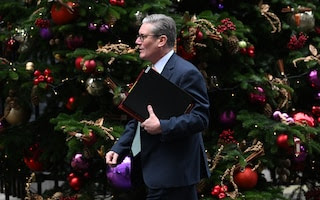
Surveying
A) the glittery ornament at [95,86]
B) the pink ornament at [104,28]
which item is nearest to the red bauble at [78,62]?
the glittery ornament at [95,86]

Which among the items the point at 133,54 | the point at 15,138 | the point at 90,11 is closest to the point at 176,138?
the point at 133,54

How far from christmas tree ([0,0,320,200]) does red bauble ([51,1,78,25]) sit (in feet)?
0.03

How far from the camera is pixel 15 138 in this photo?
5.89 metres

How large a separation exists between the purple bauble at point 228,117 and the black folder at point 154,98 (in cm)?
214

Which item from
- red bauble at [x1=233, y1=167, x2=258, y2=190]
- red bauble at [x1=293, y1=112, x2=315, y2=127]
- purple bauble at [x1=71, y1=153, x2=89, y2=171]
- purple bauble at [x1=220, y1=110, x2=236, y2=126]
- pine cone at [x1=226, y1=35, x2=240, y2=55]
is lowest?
red bauble at [x1=233, y1=167, x2=258, y2=190]

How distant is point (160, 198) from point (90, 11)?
77.1 inches

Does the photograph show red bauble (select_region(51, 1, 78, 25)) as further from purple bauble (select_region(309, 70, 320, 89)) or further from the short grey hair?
purple bauble (select_region(309, 70, 320, 89))

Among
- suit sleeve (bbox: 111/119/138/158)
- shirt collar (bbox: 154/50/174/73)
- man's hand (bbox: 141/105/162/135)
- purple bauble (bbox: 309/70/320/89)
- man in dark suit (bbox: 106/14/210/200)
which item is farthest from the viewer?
purple bauble (bbox: 309/70/320/89)

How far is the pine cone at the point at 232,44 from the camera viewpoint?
18.0 ft

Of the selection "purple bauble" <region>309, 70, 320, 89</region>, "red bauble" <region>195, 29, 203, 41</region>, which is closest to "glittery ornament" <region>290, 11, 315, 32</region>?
"purple bauble" <region>309, 70, 320, 89</region>

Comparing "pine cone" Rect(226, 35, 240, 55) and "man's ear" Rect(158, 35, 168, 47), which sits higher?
"pine cone" Rect(226, 35, 240, 55)

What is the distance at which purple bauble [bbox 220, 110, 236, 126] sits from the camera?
587 centimetres

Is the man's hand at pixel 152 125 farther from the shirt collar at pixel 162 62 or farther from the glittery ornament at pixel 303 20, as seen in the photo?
the glittery ornament at pixel 303 20

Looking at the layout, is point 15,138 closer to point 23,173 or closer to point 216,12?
point 23,173
